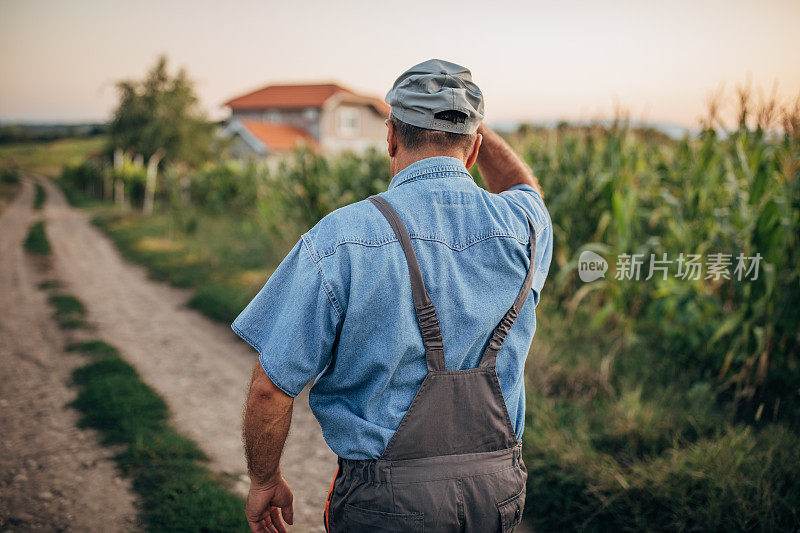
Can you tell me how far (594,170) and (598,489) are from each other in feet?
11.2

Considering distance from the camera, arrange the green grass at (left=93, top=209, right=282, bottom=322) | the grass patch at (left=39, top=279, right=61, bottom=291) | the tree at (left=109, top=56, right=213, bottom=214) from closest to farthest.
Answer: the green grass at (left=93, top=209, right=282, bottom=322)
the grass patch at (left=39, top=279, right=61, bottom=291)
the tree at (left=109, top=56, right=213, bottom=214)

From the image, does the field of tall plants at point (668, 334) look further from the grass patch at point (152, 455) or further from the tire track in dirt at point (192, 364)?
the grass patch at point (152, 455)

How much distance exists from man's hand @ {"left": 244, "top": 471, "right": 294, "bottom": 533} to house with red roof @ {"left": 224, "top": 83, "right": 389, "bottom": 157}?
92.4 feet

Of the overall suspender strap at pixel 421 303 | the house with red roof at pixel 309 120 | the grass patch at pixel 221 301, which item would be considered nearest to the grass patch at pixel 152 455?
the grass patch at pixel 221 301

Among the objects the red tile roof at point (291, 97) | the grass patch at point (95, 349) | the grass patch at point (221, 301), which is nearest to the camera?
the grass patch at point (95, 349)

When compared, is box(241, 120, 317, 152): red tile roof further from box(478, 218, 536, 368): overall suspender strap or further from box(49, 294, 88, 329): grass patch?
box(478, 218, 536, 368): overall suspender strap

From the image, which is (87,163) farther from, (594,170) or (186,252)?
(594,170)

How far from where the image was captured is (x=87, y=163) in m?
28.8

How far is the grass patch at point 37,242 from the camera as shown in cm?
1045

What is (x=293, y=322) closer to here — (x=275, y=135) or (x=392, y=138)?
(x=392, y=138)

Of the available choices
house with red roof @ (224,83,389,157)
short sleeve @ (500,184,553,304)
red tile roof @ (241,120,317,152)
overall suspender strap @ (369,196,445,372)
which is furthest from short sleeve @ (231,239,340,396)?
house with red roof @ (224,83,389,157)

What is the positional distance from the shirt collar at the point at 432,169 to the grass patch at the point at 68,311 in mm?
6022

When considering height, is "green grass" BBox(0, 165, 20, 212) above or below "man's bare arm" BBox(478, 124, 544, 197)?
below

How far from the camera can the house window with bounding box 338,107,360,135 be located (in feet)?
108
